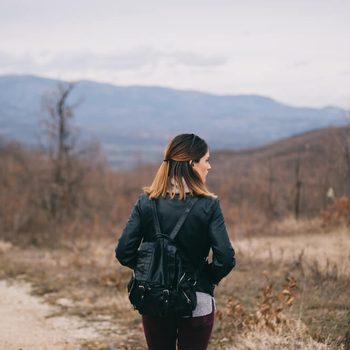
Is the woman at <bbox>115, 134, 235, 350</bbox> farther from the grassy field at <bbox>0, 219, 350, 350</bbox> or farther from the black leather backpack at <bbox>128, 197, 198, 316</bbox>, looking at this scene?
the grassy field at <bbox>0, 219, 350, 350</bbox>

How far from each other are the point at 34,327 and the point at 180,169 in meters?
4.80

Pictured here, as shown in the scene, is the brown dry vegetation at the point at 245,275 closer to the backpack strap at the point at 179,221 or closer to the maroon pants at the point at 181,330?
the maroon pants at the point at 181,330

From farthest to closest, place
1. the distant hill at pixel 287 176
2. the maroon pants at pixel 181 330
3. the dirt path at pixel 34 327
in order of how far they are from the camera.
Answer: the distant hill at pixel 287 176 → the dirt path at pixel 34 327 → the maroon pants at pixel 181 330

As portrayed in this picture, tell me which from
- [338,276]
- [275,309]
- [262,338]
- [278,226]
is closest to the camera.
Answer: [262,338]

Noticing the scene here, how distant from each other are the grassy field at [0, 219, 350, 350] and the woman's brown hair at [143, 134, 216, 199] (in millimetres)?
2334

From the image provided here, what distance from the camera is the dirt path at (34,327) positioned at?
6.26 meters

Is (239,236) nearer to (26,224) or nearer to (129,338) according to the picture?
(26,224)

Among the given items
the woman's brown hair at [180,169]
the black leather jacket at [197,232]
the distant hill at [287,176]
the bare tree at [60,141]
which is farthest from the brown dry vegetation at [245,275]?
the woman's brown hair at [180,169]

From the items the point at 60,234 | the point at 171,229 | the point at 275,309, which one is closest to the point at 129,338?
the point at 275,309

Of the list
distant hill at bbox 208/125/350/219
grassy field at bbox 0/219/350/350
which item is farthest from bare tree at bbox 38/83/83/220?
grassy field at bbox 0/219/350/350

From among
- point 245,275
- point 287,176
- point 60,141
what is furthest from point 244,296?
point 287,176

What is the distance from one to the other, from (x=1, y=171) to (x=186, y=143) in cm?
3897

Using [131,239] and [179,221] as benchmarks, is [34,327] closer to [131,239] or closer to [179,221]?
[131,239]

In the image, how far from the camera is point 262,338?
16.7 feet
